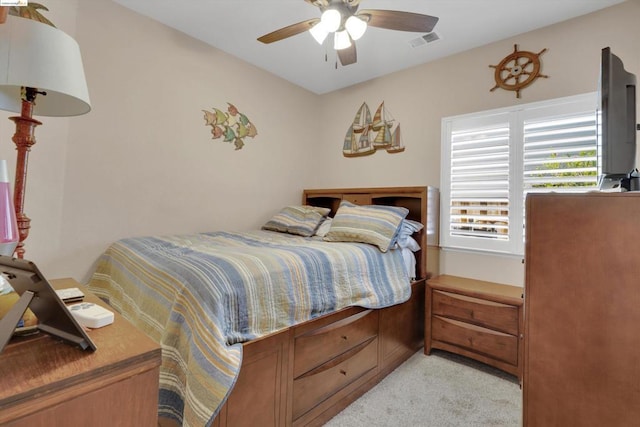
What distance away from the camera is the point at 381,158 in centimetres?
328

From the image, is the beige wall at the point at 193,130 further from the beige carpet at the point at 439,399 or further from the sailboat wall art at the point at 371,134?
the beige carpet at the point at 439,399

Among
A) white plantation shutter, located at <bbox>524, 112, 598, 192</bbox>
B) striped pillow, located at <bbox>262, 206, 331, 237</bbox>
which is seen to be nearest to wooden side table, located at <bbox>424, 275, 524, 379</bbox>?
white plantation shutter, located at <bbox>524, 112, 598, 192</bbox>

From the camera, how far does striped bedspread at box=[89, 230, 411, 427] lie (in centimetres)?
113

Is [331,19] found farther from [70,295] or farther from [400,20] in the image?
[70,295]

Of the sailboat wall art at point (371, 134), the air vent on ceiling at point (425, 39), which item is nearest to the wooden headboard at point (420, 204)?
the sailboat wall art at point (371, 134)

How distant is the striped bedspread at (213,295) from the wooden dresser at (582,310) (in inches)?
37.4

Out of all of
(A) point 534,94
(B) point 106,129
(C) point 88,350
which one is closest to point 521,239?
(A) point 534,94

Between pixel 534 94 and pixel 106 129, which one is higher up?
pixel 534 94

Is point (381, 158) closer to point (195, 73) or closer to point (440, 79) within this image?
point (440, 79)

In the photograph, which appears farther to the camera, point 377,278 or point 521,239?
point 521,239

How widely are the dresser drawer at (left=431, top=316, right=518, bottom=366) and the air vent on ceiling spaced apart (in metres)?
2.35

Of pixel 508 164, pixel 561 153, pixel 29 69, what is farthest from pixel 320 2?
pixel 561 153

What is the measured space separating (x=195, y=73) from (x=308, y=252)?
6.70 ft

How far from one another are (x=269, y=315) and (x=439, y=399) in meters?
1.31
